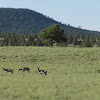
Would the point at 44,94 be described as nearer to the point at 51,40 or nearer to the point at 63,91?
the point at 63,91

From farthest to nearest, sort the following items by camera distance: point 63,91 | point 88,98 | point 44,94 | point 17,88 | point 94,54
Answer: point 94,54, point 17,88, point 63,91, point 44,94, point 88,98

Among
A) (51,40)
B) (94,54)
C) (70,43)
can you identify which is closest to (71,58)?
(94,54)

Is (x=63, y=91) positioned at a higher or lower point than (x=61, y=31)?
lower

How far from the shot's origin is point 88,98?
9516 millimetres

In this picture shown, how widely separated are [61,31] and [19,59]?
3083 centimetres

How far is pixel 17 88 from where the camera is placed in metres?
11.7

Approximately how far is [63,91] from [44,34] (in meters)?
50.6

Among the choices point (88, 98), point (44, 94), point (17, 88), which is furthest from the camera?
point (17, 88)

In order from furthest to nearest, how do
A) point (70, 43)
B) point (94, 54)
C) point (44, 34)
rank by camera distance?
point (70, 43), point (44, 34), point (94, 54)

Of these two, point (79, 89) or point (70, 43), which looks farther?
point (70, 43)

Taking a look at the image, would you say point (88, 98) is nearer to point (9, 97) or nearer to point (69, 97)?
point (69, 97)

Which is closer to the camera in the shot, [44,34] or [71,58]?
[71,58]

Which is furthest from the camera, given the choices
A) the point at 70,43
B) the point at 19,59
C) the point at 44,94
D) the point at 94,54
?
the point at 70,43

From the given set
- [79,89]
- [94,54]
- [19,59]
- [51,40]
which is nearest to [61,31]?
[51,40]
